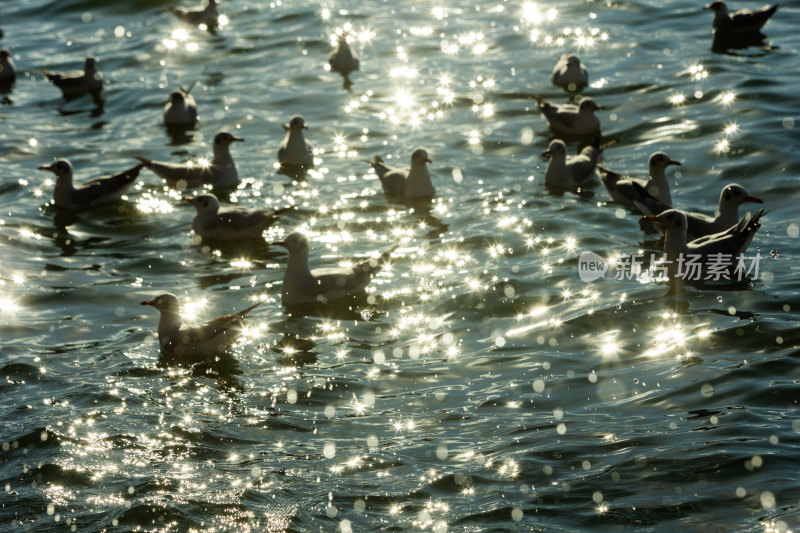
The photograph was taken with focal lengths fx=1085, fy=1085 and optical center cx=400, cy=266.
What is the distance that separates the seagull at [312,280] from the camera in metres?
13.3

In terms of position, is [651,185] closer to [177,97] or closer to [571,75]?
[571,75]

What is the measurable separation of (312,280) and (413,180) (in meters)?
3.73

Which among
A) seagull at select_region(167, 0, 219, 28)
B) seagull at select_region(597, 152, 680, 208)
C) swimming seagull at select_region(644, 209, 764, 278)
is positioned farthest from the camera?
seagull at select_region(167, 0, 219, 28)

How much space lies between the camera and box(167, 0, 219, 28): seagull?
27578 mm

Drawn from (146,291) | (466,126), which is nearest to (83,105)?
(466,126)

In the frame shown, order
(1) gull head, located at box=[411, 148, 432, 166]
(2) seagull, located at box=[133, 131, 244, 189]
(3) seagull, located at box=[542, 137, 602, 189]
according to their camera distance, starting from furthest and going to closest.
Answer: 1. (2) seagull, located at box=[133, 131, 244, 189]
2. (3) seagull, located at box=[542, 137, 602, 189]
3. (1) gull head, located at box=[411, 148, 432, 166]

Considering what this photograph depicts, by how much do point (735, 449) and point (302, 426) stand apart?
13.0 feet

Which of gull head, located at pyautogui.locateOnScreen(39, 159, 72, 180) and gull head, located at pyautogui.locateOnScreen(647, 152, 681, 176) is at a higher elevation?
gull head, located at pyautogui.locateOnScreen(39, 159, 72, 180)

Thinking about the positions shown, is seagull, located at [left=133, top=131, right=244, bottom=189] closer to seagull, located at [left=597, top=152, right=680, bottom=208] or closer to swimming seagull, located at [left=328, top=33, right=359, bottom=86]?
swimming seagull, located at [left=328, top=33, right=359, bottom=86]

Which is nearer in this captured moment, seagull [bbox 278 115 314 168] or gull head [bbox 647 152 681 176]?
gull head [bbox 647 152 681 176]

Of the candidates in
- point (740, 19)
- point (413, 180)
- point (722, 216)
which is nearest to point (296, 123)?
point (413, 180)

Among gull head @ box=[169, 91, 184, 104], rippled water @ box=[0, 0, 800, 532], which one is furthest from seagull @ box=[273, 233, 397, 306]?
gull head @ box=[169, 91, 184, 104]

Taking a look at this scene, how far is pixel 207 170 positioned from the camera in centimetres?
1753

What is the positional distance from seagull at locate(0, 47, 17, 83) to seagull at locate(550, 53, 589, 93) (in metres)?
12.5
